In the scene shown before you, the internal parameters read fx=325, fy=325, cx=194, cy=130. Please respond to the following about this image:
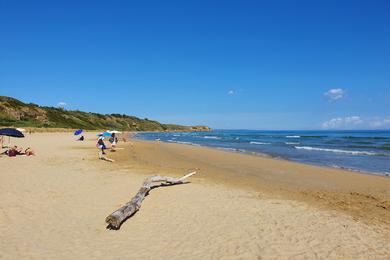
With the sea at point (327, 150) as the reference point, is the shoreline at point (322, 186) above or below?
below

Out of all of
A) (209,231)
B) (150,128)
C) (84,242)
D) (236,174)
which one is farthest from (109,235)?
(150,128)

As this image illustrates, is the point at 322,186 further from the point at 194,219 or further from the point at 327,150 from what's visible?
the point at 327,150

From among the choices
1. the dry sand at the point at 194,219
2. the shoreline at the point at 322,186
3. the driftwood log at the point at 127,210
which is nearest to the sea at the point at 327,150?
the shoreline at the point at 322,186

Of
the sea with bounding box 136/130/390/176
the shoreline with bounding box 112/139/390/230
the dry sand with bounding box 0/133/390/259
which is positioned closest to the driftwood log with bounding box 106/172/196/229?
the dry sand with bounding box 0/133/390/259

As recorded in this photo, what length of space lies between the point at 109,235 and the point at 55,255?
4.32ft

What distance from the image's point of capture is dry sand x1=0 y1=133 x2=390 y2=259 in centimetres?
625

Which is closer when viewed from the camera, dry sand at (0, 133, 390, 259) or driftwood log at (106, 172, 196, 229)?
dry sand at (0, 133, 390, 259)

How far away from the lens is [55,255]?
19.3 feet

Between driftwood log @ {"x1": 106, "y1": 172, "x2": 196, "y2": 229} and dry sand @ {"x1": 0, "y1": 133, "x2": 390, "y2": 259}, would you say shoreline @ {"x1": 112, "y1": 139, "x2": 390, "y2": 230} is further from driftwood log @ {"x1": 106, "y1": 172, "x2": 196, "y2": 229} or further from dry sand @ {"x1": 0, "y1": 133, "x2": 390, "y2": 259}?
driftwood log @ {"x1": 106, "y1": 172, "x2": 196, "y2": 229}

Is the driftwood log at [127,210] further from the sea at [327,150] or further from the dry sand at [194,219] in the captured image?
the sea at [327,150]

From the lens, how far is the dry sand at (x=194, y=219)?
Answer: 625 cm

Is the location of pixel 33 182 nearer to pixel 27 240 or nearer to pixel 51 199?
pixel 51 199

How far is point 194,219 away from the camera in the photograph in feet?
27.0

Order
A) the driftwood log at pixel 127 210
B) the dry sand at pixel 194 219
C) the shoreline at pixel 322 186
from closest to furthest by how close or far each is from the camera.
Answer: the dry sand at pixel 194 219
the driftwood log at pixel 127 210
the shoreline at pixel 322 186
